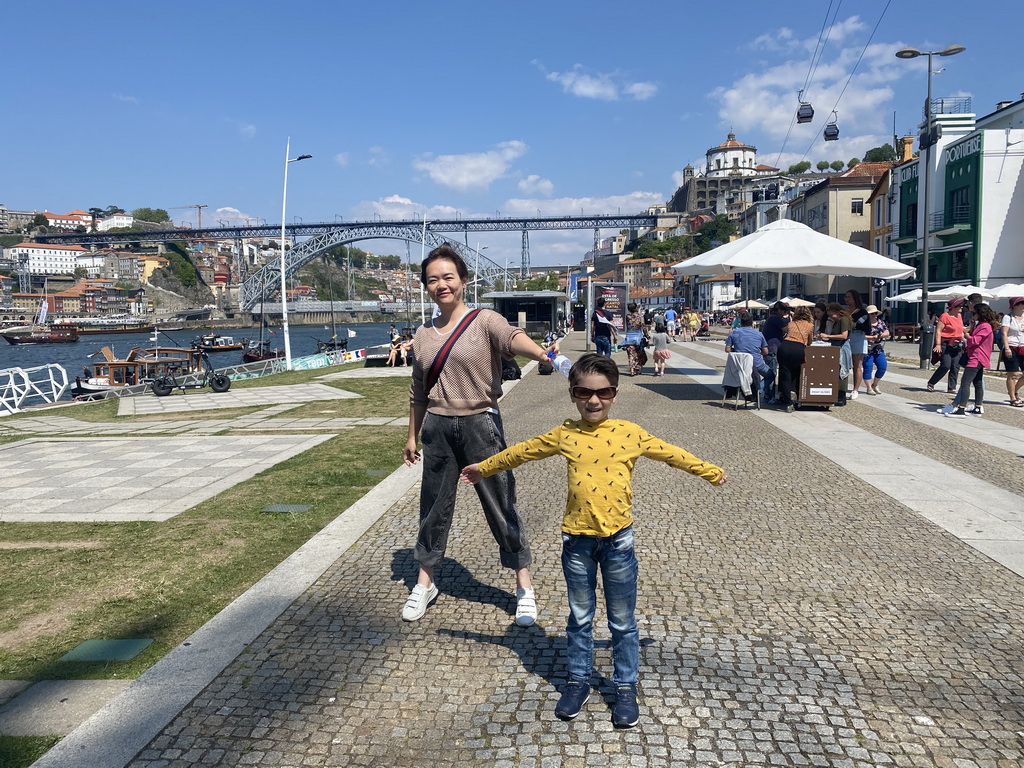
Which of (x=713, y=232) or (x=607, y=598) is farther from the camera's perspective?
(x=713, y=232)

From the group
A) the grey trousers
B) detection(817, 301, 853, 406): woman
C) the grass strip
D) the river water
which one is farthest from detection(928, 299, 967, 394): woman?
the river water

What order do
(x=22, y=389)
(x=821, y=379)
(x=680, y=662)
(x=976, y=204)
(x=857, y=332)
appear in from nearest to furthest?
1. (x=680, y=662)
2. (x=821, y=379)
3. (x=857, y=332)
4. (x=22, y=389)
5. (x=976, y=204)

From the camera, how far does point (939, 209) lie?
1582 inches

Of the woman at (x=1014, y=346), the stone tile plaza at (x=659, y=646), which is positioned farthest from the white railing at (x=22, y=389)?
the woman at (x=1014, y=346)

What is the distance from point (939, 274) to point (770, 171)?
132671 mm

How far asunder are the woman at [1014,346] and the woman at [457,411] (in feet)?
33.2

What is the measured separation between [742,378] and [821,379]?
3.70 ft

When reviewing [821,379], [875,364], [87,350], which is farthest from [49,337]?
[821,379]

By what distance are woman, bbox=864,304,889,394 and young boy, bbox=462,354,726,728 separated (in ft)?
36.0

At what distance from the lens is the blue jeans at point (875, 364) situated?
41.5 feet

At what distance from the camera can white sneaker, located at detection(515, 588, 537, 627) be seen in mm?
3473

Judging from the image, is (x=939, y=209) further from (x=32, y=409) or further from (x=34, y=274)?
(x=34, y=274)

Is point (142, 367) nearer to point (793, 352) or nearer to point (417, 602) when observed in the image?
point (793, 352)

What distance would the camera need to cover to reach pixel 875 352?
503 inches
